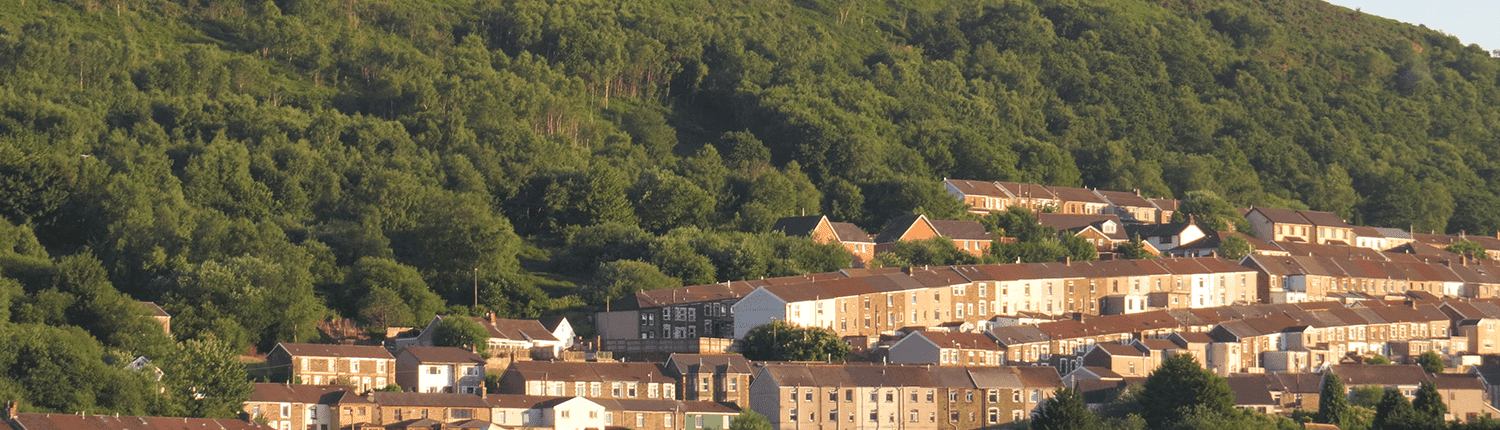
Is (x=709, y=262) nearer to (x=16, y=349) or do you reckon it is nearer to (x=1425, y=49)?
(x=16, y=349)

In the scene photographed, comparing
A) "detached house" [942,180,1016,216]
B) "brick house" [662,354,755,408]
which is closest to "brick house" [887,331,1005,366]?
"brick house" [662,354,755,408]

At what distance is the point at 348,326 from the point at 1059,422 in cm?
2921

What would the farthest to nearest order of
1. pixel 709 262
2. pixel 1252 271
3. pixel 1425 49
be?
1. pixel 1425 49
2. pixel 1252 271
3. pixel 709 262

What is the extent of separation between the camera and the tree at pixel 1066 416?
234 ft

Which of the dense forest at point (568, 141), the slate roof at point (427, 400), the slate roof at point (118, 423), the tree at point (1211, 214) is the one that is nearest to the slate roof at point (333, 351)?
the dense forest at point (568, 141)

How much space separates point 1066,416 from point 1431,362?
25.0 meters

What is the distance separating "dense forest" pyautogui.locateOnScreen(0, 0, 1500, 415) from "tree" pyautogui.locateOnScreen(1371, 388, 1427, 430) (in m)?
28.6

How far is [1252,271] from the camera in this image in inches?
4171

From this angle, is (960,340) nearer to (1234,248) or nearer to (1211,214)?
(1234,248)

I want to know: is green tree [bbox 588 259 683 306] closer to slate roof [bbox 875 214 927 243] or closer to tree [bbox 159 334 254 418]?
slate roof [bbox 875 214 927 243]

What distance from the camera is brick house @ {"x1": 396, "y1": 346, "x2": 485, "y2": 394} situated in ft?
244

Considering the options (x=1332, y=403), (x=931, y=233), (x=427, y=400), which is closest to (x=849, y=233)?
(x=931, y=233)

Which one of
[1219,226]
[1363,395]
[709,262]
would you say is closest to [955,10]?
[1219,226]

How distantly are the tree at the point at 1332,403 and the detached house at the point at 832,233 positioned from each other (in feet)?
98.0
